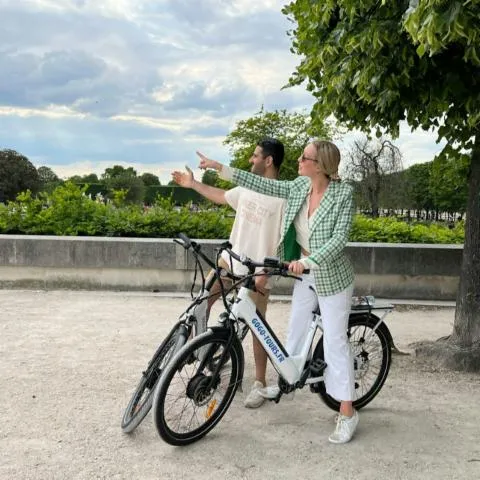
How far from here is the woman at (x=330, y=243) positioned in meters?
4.08

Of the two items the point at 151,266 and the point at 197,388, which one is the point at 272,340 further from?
the point at 151,266

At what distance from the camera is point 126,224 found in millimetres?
10156

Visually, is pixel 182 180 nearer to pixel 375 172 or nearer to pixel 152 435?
pixel 152 435

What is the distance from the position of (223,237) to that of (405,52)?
18.9 ft

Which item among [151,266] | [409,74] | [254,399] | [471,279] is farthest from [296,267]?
[151,266]

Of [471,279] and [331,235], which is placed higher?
[331,235]

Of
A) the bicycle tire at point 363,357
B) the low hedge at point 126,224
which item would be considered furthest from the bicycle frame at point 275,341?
the low hedge at point 126,224

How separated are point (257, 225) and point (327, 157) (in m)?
0.84

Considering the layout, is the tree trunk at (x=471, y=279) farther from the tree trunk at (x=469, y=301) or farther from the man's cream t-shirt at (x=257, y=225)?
the man's cream t-shirt at (x=257, y=225)

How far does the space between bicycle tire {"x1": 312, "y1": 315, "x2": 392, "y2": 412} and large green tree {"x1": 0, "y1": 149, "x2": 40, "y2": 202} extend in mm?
50453

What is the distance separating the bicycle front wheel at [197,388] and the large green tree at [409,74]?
7.16 ft

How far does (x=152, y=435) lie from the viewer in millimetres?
4176

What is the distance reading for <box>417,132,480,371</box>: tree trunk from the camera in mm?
5887

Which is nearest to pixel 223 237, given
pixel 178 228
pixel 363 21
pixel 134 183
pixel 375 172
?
pixel 178 228
